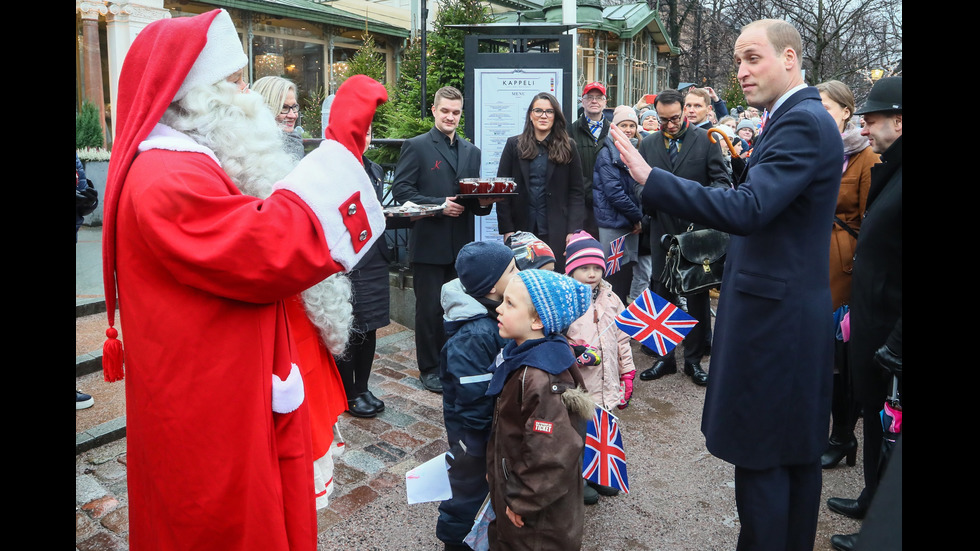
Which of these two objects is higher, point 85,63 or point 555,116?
point 85,63

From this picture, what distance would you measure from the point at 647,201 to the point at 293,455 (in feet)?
4.92

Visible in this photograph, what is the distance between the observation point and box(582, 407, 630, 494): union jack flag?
3572mm

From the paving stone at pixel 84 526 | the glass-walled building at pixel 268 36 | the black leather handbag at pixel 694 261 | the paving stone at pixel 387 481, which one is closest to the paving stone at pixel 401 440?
the paving stone at pixel 387 481

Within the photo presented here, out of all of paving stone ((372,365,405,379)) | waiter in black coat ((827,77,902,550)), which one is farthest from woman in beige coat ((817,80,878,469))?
paving stone ((372,365,405,379))

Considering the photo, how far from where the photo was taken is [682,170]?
18.7ft

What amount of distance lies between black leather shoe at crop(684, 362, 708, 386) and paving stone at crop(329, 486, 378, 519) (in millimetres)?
2923

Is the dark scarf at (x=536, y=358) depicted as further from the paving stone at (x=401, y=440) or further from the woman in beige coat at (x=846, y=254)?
the woman in beige coat at (x=846, y=254)

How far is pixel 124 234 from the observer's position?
189 centimetres

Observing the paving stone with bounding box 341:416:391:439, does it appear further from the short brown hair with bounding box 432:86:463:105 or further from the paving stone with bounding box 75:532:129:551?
the short brown hair with bounding box 432:86:463:105

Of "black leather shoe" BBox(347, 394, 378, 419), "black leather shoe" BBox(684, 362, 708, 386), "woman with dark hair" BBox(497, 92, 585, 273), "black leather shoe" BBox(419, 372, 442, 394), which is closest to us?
"black leather shoe" BBox(347, 394, 378, 419)

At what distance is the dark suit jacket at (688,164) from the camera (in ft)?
18.7

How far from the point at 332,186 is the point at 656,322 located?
8.61 feet

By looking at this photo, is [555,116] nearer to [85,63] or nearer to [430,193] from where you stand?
[430,193]
